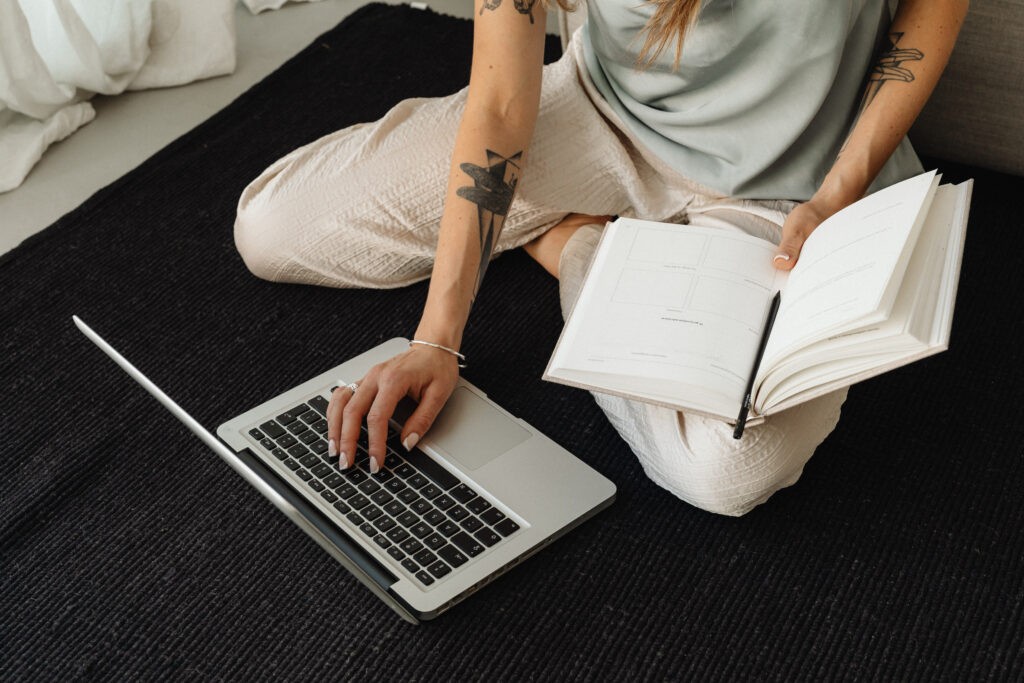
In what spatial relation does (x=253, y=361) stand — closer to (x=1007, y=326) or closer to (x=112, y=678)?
(x=112, y=678)

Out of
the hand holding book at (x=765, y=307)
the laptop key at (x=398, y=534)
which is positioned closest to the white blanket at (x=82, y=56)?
the laptop key at (x=398, y=534)

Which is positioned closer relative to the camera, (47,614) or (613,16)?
(47,614)

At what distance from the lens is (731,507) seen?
3.65ft

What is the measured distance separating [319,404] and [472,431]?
0.60ft

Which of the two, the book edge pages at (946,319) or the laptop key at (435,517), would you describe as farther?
the laptop key at (435,517)

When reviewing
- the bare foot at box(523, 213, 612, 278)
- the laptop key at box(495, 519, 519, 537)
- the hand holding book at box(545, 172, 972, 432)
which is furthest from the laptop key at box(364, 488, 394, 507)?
the bare foot at box(523, 213, 612, 278)

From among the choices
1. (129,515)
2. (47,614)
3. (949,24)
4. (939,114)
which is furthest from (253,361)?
(939,114)

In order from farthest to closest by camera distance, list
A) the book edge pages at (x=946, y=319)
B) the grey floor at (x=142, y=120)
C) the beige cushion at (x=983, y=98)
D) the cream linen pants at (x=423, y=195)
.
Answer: the grey floor at (x=142, y=120) < the beige cushion at (x=983, y=98) < the cream linen pants at (x=423, y=195) < the book edge pages at (x=946, y=319)

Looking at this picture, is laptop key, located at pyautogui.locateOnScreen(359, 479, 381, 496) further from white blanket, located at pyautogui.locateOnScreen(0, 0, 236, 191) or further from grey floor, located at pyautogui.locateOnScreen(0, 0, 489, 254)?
white blanket, located at pyautogui.locateOnScreen(0, 0, 236, 191)

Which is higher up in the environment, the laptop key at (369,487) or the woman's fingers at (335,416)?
the woman's fingers at (335,416)

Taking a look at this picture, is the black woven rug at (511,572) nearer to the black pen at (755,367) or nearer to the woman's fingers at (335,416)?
the woman's fingers at (335,416)

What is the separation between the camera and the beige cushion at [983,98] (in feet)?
4.91

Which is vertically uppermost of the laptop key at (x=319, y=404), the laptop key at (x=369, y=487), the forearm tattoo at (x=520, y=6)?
the forearm tattoo at (x=520, y=6)

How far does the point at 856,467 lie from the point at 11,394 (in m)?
1.05
